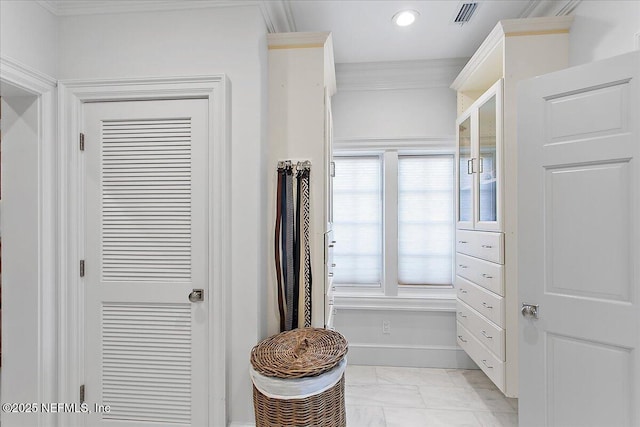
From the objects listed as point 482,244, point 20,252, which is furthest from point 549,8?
point 20,252

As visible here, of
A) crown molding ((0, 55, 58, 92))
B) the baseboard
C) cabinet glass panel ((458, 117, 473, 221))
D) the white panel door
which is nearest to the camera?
the white panel door


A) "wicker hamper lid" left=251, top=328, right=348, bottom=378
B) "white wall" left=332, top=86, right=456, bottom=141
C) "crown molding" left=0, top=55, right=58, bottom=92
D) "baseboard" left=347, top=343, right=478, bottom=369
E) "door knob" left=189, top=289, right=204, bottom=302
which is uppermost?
"white wall" left=332, top=86, right=456, bottom=141

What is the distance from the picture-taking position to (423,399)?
96.8 inches

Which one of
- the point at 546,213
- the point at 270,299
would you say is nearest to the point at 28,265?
the point at 270,299

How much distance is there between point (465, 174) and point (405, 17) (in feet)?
4.19

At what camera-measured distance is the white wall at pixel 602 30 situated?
164 cm

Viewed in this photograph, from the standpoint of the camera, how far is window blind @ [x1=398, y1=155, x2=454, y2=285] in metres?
3.19

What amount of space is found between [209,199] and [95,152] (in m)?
0.75

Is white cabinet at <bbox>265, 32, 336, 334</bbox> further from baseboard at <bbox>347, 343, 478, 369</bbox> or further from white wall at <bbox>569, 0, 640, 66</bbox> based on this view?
white wall at <bbox>569, 0, 640, 66</bbox>

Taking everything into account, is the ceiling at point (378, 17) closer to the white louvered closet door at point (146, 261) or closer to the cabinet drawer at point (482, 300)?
the white louvered closet door at point (146, 261)

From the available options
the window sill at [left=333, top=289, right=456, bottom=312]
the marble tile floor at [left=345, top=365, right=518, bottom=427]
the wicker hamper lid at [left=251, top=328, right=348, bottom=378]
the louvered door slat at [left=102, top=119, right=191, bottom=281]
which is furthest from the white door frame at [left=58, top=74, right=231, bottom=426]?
the window sill at [left=333, top=289, right=456, bottom=312]

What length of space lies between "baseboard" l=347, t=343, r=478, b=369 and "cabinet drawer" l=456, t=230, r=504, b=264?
0.97 metres

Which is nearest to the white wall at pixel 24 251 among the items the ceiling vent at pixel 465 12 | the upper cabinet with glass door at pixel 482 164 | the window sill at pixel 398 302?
the window sill at pixel 398 302

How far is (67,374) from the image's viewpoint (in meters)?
1.89
